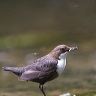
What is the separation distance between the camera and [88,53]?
44.4 ft

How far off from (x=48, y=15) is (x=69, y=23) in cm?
119

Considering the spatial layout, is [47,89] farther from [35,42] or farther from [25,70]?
[35,42]

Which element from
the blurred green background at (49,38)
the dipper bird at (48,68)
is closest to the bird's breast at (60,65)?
the dipper bird at (48,68)

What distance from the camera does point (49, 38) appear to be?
14797mm

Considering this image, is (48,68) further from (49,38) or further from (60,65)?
(49,38)

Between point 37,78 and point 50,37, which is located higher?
point 50,37

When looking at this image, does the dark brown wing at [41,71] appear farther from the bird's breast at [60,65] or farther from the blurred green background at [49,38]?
the blurred green background at [49,38]

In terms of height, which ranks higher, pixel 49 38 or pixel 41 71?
pixel 49 38

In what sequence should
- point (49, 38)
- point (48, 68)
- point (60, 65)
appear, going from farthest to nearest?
point (49, 38) → point (48, 68) → point (60, 65)

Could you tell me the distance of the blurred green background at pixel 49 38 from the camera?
11344mm

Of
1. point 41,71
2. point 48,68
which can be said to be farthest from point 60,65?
point 41,71

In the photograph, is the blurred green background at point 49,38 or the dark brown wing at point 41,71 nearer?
the dark brown wing at point 41,71

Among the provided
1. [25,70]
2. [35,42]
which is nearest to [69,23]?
[35,42]

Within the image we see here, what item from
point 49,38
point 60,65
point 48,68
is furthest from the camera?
→ point 49,38
